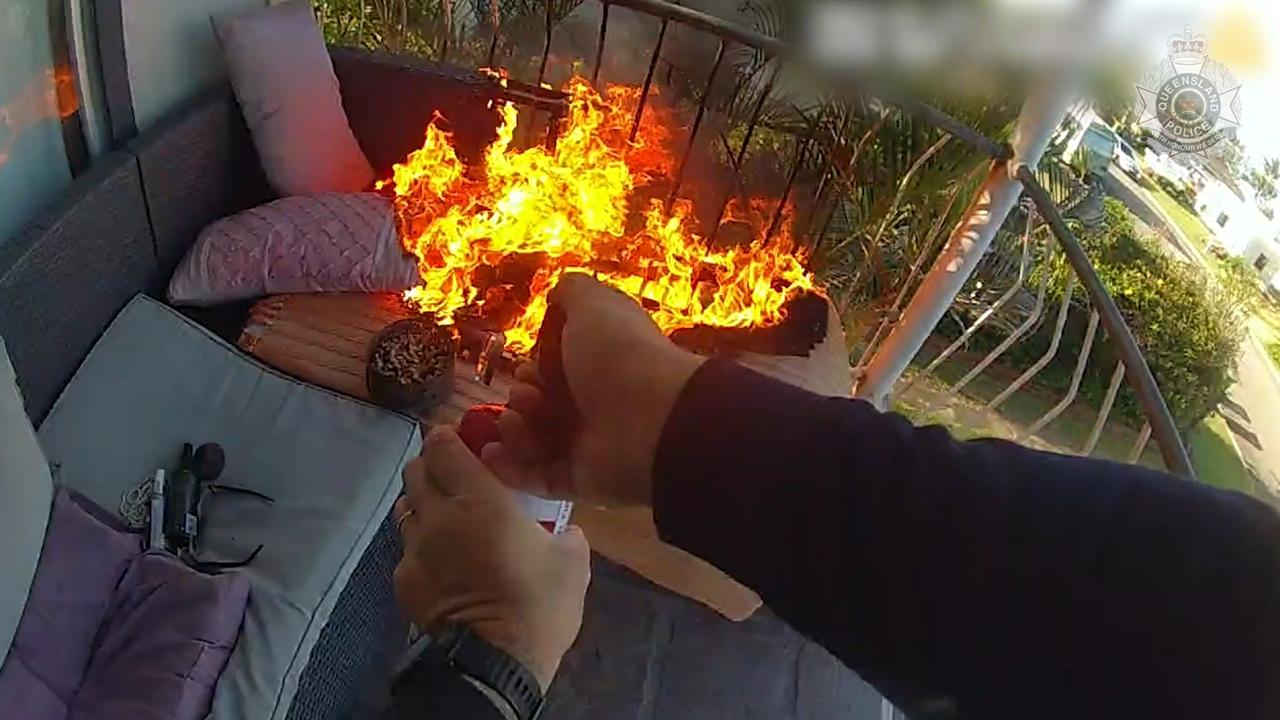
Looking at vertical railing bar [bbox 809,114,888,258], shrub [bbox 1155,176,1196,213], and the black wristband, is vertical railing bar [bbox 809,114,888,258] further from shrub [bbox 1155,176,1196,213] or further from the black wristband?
the black wristband

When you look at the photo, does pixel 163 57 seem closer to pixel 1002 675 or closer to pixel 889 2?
pixel 889 2

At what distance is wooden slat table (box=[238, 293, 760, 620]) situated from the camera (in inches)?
80.0

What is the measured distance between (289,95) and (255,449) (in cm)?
87

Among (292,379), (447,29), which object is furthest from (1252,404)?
(447,29)

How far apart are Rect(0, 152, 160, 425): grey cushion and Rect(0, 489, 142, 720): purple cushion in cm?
28

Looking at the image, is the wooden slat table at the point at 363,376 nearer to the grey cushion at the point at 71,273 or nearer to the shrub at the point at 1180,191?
the grey cushion at the point at 71,273

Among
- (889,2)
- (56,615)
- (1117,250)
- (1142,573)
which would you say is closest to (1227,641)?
(1142,573)

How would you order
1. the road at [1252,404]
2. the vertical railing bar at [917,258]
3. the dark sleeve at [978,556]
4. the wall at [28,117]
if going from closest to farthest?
the dark sleeve at [978,556] < the wall at [28,117] < the road at [1252,404] < the vertical railing bar at [917,258]

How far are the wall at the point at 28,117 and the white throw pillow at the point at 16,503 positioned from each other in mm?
446

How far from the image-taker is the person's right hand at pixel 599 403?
2.27 feet

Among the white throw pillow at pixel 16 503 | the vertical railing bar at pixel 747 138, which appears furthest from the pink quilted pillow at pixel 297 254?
the vertical railing bar at pixel 747 138

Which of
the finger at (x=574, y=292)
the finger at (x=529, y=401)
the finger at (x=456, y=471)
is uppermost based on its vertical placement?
the finger at (x=574, y=292)

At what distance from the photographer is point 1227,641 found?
19.5 inches

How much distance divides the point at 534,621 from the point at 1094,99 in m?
1.71
